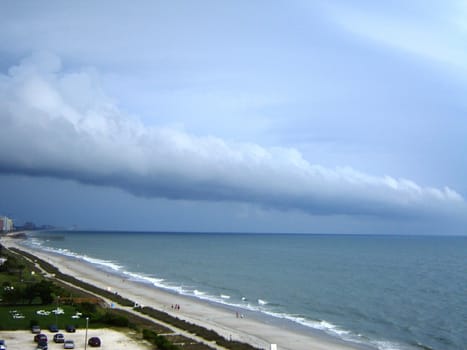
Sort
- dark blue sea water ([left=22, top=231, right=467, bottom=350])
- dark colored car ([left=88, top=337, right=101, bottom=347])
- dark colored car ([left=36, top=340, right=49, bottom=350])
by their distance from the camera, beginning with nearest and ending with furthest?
dark colored car ([left=36, top=340, right=49, bottom=350]) < dark colored car ([left=88, top=337, right=101, bottom=347]) < dark blue sea water ([left=22, top=231, right=467, bottom=350])

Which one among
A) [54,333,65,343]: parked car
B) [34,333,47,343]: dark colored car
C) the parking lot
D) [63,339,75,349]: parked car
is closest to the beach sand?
the parking lot

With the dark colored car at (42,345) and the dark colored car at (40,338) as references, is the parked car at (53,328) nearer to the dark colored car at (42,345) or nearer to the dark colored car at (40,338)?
the dark colored car at (40,338)

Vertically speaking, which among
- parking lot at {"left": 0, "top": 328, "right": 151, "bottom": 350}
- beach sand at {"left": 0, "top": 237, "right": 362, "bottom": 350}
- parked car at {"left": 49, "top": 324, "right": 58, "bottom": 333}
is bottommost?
beach sand at {"left": 0, "top": 237, "right": 362, "bottom": 350}

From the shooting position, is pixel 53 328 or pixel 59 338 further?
pixel 53 328

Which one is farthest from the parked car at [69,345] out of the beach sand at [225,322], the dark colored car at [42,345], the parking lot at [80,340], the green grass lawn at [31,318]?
the beach sand at [225,322]

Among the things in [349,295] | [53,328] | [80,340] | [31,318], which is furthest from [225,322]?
[349,295]

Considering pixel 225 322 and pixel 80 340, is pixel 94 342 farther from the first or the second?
pixel 225 322

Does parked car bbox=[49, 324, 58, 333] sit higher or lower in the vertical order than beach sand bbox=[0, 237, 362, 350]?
higher

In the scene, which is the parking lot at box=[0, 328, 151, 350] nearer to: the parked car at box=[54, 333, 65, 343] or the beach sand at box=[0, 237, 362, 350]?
the parked car at box=[54, 333, 65, 343]
